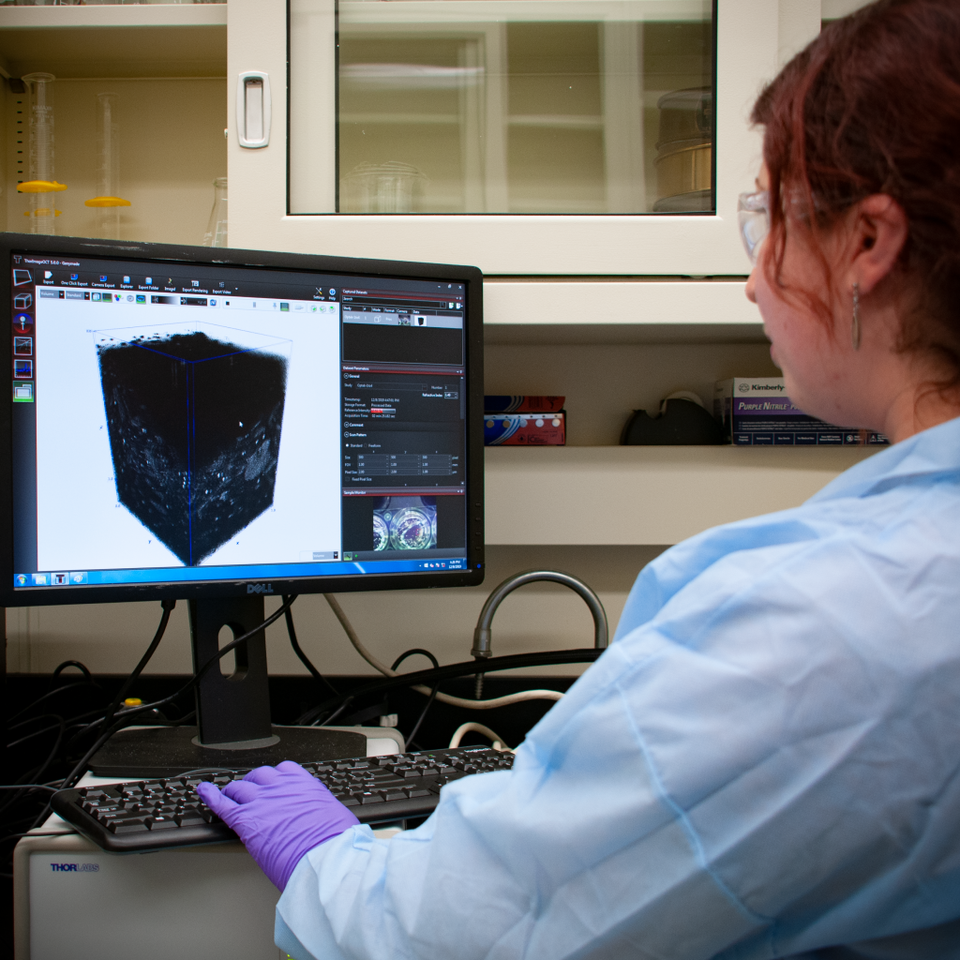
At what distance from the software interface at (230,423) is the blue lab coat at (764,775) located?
1.68 ft

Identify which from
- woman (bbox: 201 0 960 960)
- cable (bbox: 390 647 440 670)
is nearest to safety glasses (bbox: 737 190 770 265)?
woman (bbox: 201 0 960 960)

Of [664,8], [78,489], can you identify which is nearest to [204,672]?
[78,489]

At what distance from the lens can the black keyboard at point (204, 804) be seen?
657mm

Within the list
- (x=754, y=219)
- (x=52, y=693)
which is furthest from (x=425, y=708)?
(x=754, y=219)

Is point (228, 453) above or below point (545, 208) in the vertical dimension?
below

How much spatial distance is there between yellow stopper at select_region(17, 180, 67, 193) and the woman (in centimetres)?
104

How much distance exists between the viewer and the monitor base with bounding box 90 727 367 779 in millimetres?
851

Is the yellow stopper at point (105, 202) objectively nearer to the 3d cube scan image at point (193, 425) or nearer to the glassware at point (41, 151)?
A: the glassware at point (41, 151)

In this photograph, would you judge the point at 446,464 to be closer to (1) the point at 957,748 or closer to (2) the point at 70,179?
(1) the point at 957,748

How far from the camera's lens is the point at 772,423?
1.21 metres

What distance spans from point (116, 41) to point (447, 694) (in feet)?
3.43

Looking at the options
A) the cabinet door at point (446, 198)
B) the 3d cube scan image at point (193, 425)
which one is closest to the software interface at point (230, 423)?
the 3d cube scan image at point (193, 425)

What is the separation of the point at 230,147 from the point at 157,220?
0.32 m

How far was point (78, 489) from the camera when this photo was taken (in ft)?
2.79
